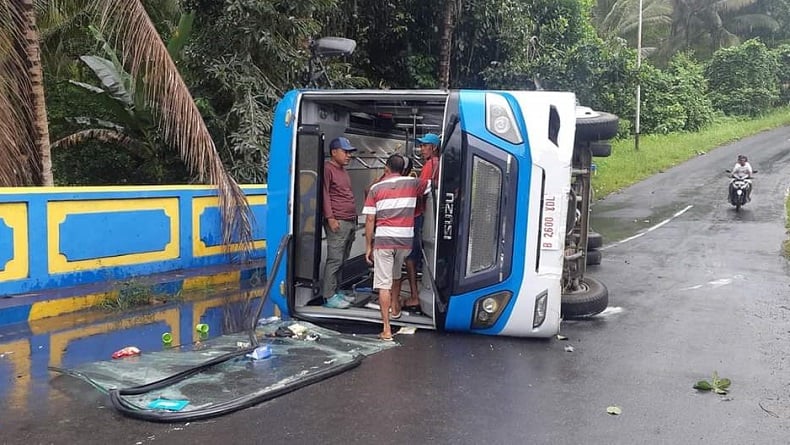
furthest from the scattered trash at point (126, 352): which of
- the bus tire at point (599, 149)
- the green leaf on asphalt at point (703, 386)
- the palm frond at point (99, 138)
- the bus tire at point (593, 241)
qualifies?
the palm frond at point (99, 138)

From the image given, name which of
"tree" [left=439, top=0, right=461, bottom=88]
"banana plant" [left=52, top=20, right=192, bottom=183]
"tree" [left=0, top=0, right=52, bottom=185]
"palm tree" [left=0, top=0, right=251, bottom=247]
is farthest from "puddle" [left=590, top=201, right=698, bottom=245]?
"tree" [left=0, top=0, right=52, bottom=185]

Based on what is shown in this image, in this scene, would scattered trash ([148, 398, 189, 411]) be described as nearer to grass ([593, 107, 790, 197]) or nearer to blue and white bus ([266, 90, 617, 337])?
blue and white bus ([266, 90, 617, 337])

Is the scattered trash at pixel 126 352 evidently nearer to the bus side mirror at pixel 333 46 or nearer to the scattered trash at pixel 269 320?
the scattered trash at pixel 269 320

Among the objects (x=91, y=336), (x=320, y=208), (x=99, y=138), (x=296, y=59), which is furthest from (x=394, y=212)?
(x=99, y=138)

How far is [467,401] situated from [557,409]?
0.59 meters

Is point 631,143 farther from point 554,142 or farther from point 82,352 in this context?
point 82,352

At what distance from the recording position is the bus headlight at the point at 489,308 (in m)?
6.18

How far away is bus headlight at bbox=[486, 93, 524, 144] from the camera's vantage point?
606 centimetres

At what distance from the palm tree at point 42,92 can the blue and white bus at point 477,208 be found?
8.61 ft

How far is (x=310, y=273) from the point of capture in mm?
6742

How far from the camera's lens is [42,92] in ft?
27.9

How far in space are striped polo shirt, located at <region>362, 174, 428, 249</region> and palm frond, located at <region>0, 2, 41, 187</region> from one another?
425cm

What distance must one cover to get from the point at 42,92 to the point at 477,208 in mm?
5566

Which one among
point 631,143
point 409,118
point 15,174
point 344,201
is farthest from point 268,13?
point 631,143
